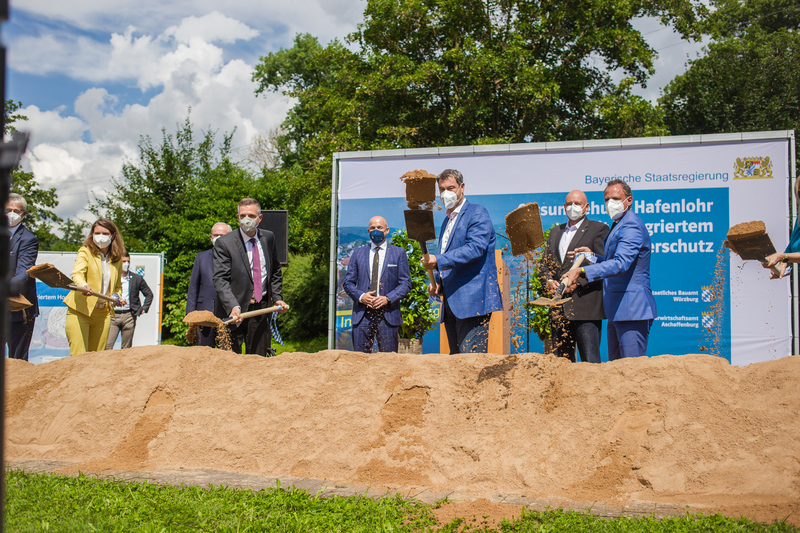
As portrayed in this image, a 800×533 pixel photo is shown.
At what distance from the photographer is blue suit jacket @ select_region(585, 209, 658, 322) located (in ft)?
16.4

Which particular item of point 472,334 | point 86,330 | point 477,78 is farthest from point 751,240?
point 477,78

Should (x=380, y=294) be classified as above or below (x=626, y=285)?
below

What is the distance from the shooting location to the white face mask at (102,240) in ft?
19.5

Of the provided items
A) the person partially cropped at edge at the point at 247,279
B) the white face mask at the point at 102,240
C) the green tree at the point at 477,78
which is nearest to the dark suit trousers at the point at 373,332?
the person partially cropped at edge at the point at 247,279

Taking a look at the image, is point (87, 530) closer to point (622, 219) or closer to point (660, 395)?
point (660, 395)

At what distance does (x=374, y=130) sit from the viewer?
603 inches

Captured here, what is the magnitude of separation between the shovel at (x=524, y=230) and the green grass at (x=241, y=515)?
3.09 metres

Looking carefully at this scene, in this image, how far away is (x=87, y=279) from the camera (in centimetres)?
587

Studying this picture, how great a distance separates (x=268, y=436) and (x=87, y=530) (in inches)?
57.9

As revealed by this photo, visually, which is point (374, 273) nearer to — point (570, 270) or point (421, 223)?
point (421, 223)

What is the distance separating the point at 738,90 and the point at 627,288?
19141 millimetres

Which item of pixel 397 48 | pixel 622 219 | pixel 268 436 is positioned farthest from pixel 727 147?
pixel 397 48

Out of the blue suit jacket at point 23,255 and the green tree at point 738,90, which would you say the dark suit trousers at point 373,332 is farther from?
the green tree at point 738,90

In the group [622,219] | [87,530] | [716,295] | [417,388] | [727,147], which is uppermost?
[727,147]
